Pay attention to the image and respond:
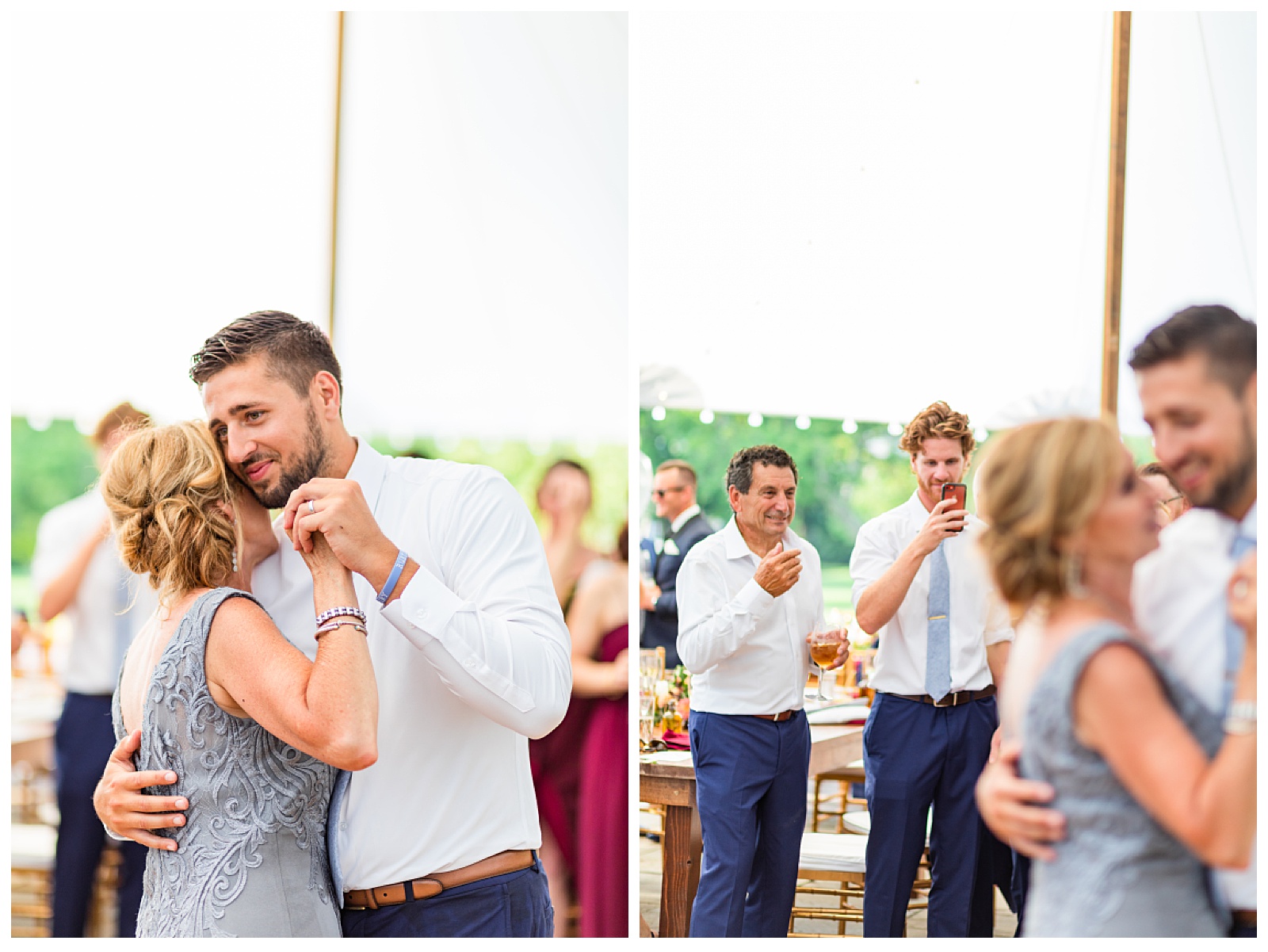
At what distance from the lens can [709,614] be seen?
9.36ft

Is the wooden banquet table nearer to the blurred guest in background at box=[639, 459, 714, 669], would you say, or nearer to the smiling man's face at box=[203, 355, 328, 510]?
the blurred guest in background at box=[639, 459, 714, 669]

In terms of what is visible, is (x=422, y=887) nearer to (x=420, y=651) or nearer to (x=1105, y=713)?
(x=420, y=651)

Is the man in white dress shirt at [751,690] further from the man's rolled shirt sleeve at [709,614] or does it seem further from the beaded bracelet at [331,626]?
the beaded bracelet at [331,626]

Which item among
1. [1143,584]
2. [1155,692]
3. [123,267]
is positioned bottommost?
[1155,692]

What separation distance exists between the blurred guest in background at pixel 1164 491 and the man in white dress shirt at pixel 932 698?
82 centimetres

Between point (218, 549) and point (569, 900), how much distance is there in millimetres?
2209

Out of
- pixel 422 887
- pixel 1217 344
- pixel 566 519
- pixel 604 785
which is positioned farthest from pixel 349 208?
pixel 1217 344

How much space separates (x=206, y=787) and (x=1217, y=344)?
174 centimetres

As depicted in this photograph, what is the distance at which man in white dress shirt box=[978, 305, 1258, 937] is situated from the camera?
139 cm

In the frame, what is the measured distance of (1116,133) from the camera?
2721 millimetres

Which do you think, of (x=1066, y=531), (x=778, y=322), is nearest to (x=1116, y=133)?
(x=778, y=322)

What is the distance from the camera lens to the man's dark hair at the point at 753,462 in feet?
9.01

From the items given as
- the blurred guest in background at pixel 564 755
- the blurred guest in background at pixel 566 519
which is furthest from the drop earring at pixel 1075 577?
the blurred guest in background at pixel 566 519

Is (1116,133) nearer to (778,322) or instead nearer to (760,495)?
(778,322)
